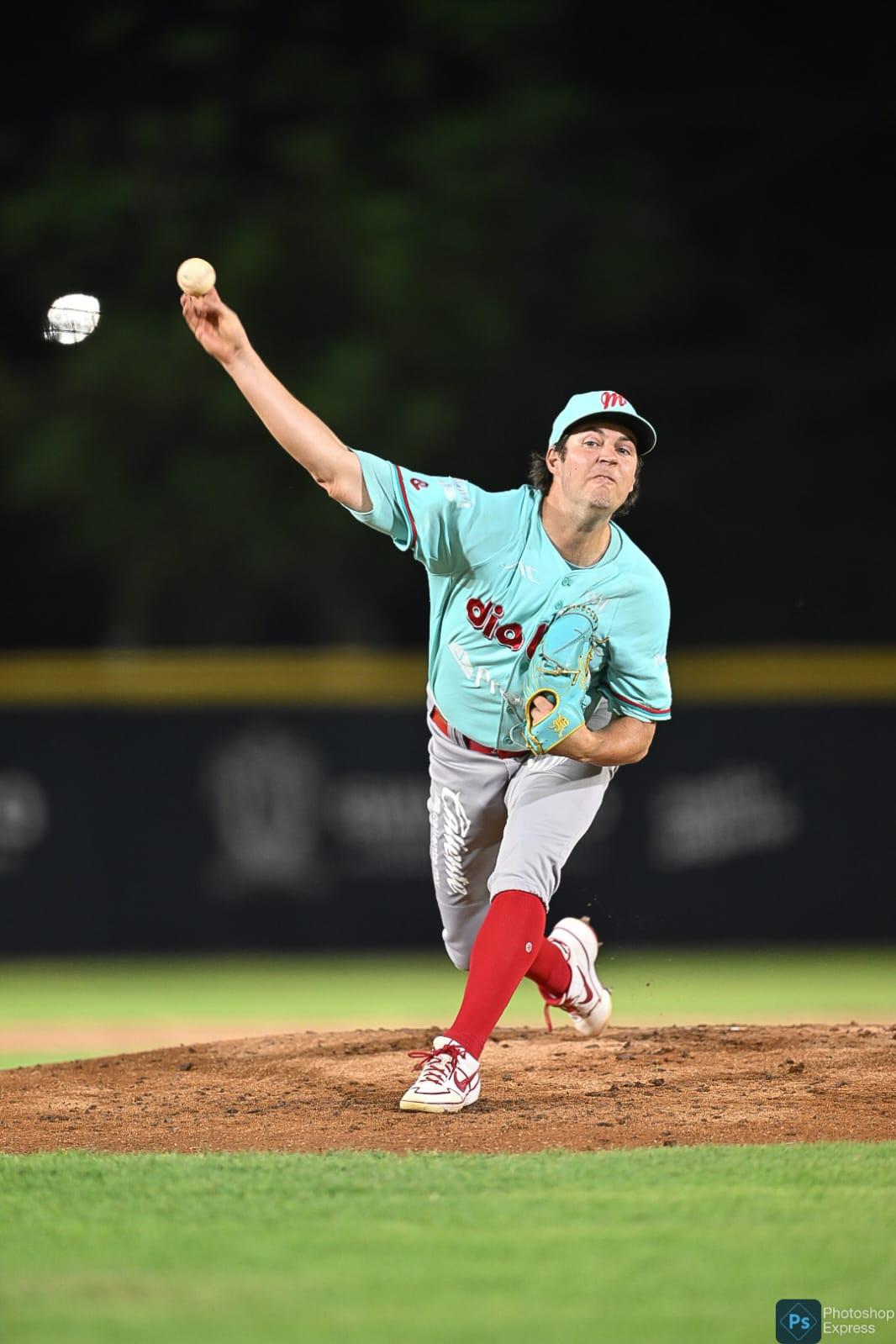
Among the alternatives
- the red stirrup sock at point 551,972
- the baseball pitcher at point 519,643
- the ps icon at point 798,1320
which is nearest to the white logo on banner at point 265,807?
the red stirrup sock at point 551,972

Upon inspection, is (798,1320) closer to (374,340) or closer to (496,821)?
(496,821)

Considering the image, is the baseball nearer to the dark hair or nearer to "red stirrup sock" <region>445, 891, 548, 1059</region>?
the dark hair

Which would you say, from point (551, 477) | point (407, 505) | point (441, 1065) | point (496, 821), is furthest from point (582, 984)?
point (407, 505)

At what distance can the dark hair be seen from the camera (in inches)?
171

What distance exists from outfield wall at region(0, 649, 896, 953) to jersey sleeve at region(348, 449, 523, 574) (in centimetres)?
526

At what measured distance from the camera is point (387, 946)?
952 centimetres

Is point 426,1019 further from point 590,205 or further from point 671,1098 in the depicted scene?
point 590,205

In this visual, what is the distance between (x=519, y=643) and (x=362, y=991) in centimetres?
468

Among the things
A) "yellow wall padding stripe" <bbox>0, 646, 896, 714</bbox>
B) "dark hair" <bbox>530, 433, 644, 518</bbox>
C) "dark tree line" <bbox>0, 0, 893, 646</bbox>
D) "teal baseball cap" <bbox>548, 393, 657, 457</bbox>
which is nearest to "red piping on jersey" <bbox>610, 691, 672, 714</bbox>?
"dark hair" <bbox>530, 433, 644, 518</bbox>

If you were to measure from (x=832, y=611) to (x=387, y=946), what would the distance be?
17.1 ft

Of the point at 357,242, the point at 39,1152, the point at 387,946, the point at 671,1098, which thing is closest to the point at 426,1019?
the point at 387,946

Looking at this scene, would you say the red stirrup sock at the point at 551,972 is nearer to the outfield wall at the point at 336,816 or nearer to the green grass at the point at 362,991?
the green grass at the point at 362,991

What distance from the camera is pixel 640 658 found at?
171 inches

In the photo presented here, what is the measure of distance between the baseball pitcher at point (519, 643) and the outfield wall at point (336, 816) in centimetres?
490
